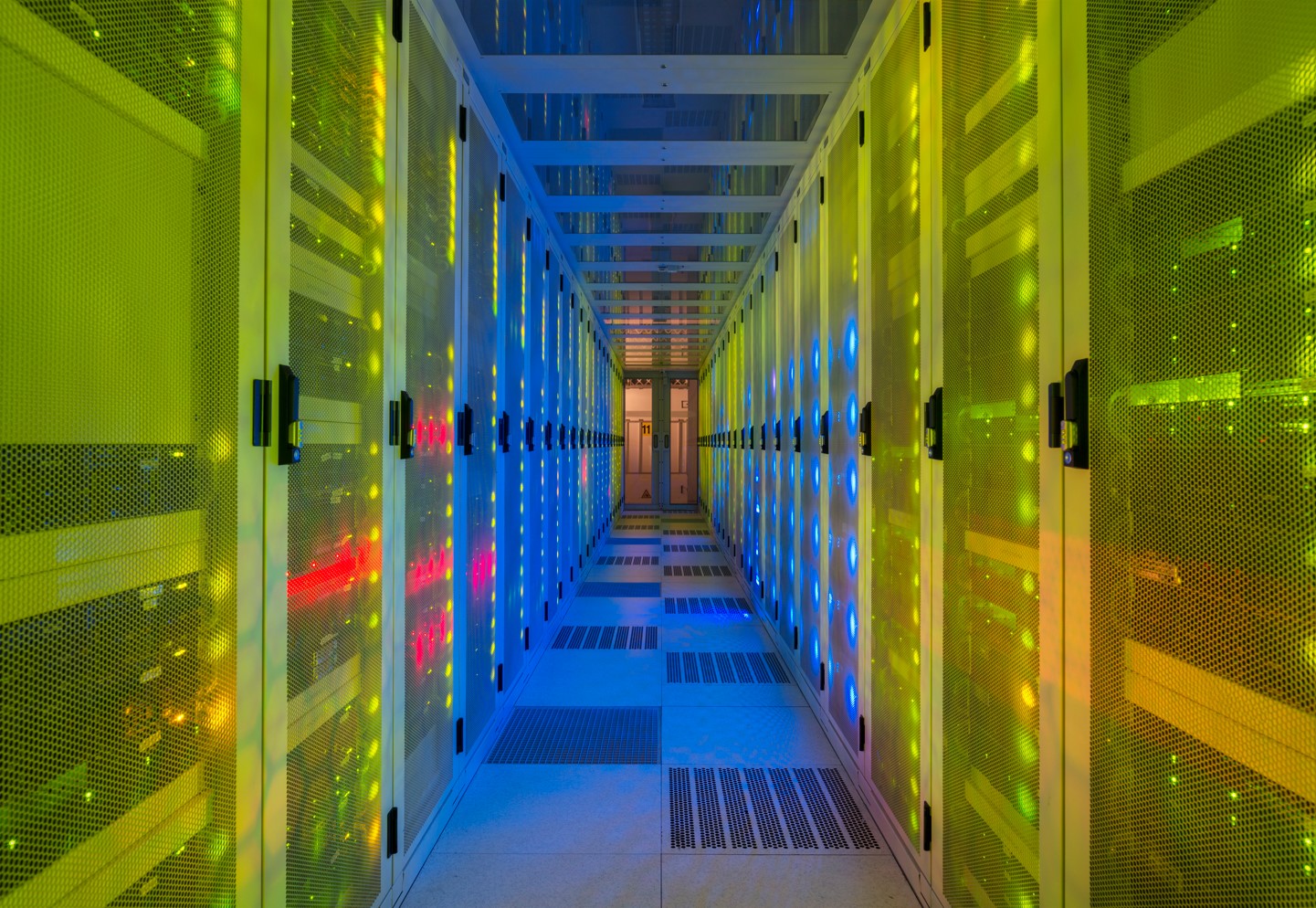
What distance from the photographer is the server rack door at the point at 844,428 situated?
2504 mm

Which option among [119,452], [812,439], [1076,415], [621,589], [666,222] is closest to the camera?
[119,452]

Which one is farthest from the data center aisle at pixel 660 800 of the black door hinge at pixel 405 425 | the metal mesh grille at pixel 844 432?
the black door hinge at pixel 405 425

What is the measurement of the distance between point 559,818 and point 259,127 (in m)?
2.15

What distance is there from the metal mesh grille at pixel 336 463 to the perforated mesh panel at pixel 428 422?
216 mm

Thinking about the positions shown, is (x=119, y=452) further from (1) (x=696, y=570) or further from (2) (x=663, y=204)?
(1) (x=696, y=570)

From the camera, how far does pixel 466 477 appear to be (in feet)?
8.09

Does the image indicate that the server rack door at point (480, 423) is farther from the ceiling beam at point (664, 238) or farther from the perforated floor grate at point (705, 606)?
the perforated floor grate at point (705, 606)

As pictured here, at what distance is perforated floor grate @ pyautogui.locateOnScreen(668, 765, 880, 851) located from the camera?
2.14m

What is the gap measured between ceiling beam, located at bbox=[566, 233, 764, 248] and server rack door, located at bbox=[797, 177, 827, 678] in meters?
1.19

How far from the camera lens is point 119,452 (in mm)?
869

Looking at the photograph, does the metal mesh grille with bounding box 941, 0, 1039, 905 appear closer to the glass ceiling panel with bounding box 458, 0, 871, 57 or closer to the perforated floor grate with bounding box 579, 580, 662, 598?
the glass ceiling panel with bounding box 458, 0, 871, 57

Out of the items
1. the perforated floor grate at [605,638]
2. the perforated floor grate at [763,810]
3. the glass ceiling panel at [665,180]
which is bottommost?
the perforated floor grate at [763,810]

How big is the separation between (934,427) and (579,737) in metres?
2.07

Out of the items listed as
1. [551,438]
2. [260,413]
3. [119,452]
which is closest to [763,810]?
[260,413]
